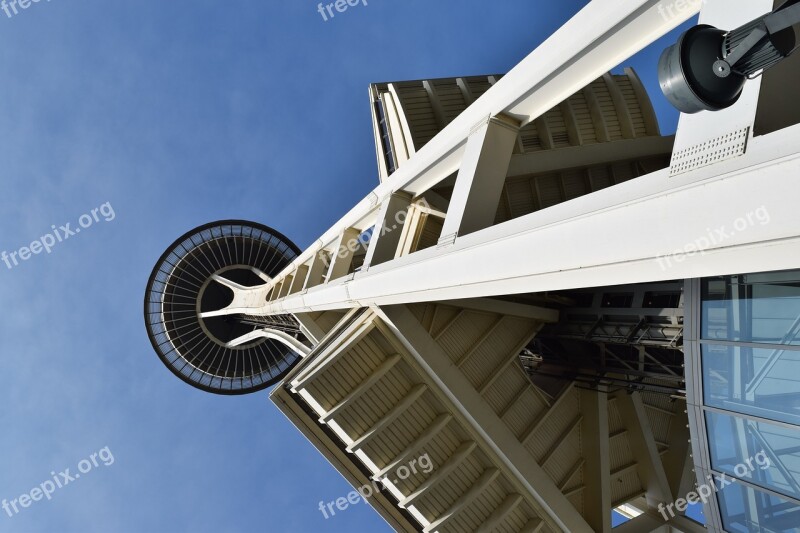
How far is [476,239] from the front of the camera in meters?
6.23

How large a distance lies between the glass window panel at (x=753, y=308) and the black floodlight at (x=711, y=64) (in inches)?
208

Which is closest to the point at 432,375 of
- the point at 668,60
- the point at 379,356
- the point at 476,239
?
the point at 379,356

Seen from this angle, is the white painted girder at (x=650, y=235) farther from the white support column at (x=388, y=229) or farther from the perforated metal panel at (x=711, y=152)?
the white support column at (x=388, y=229)

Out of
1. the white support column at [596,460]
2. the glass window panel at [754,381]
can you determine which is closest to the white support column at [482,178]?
the glass window panel at [754,381]

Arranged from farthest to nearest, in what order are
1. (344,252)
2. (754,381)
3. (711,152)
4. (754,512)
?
1. (344,252)
2. (754,512)
3. (754,381)
4. (711,152)

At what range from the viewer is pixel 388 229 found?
1039 centimetres

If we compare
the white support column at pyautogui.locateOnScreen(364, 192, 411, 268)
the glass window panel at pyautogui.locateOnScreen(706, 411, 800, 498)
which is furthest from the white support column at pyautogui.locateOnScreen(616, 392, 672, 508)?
A: the white support column at pyautogui.locateOnScreen(364, 192, 411, 268)

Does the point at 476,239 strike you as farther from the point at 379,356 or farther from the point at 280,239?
the point at 280,239

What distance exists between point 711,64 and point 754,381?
6992 millimetres

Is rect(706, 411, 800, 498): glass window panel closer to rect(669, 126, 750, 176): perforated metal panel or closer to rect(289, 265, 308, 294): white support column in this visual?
rect(669, 126, 750, 176): perforated metal panel

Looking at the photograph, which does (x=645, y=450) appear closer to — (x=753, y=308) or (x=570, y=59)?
(x=753, y=308)

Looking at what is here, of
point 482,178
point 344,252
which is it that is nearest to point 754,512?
point 482,178

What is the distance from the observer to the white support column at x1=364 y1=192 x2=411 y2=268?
1030 centimetres

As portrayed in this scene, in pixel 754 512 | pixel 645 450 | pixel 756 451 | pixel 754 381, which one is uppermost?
pixel 754 381
